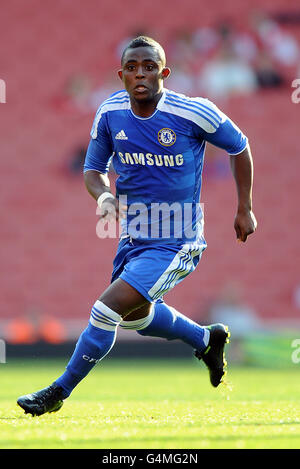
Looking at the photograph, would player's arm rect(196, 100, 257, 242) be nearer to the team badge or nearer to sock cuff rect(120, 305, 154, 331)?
the team badge

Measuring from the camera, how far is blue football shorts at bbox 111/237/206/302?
206 inches

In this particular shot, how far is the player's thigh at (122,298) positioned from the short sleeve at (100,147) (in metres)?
0.87

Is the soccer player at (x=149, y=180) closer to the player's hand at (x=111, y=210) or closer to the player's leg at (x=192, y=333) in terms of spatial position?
the player's hand at (x=111, y=210)

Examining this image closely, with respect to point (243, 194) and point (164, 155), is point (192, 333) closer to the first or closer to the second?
point (243, 194)

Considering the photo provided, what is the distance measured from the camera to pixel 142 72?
530 cm

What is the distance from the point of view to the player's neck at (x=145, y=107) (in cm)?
551

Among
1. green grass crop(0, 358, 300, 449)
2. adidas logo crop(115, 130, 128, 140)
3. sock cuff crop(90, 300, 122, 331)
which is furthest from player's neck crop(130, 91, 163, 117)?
green grass crop(0, 358, 300, 449)

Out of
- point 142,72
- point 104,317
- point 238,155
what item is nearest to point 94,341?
point 104,317

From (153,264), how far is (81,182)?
12.4 metres

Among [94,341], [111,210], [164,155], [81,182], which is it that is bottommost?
[94,341]

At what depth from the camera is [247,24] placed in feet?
61.0
